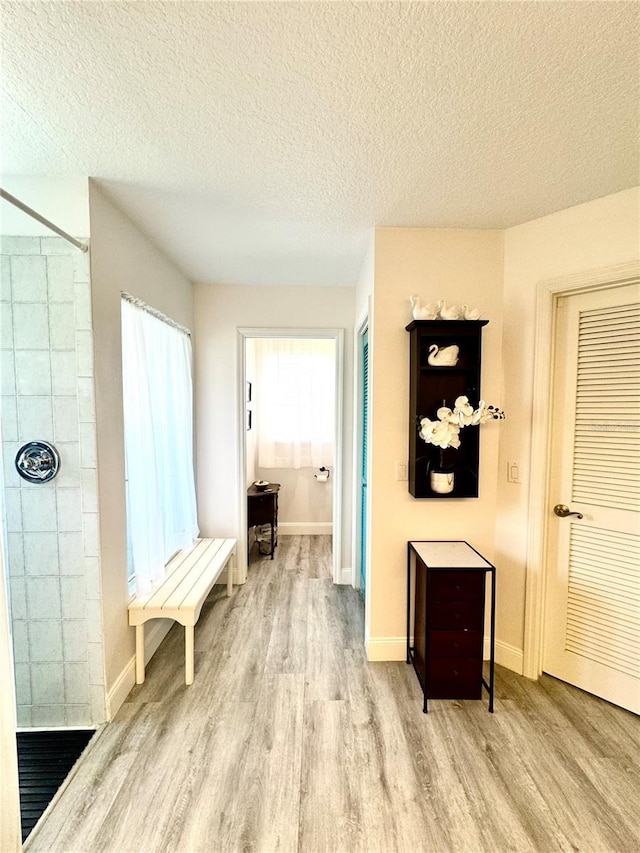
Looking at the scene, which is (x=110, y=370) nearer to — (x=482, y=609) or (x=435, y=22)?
(x=435, y=22)

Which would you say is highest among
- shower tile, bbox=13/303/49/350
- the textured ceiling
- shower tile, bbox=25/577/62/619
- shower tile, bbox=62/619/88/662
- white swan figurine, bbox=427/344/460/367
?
the textured ceiling

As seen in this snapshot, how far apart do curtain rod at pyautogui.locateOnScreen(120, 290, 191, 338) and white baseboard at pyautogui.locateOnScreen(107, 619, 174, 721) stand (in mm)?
1922

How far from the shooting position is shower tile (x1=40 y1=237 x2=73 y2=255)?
1.66 meters

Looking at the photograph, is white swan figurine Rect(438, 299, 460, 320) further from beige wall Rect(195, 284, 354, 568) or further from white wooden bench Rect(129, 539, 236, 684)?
white wooden bench Rect(129, 539, 236, 684)

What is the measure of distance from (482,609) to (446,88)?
2184 millimetres

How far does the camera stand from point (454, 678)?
1904mm

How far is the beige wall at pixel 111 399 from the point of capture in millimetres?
1776

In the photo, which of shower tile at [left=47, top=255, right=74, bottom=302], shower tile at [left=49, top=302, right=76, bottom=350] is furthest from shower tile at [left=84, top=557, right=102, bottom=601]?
shower tile at [left=47, top=255, right=74, bottom=302]

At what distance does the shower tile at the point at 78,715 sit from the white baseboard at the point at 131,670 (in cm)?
9

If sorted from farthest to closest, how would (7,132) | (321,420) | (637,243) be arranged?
(321,420) < (637,243) < (7,132)

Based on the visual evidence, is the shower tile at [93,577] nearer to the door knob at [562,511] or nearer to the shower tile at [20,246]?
the shower tile at [20,246]

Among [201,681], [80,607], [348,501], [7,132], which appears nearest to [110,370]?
[7,132]

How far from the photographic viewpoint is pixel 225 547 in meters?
2.93

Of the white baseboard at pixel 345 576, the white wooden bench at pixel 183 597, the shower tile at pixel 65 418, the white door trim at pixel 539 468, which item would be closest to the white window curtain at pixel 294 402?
the white baseboard at pixel 345 576
